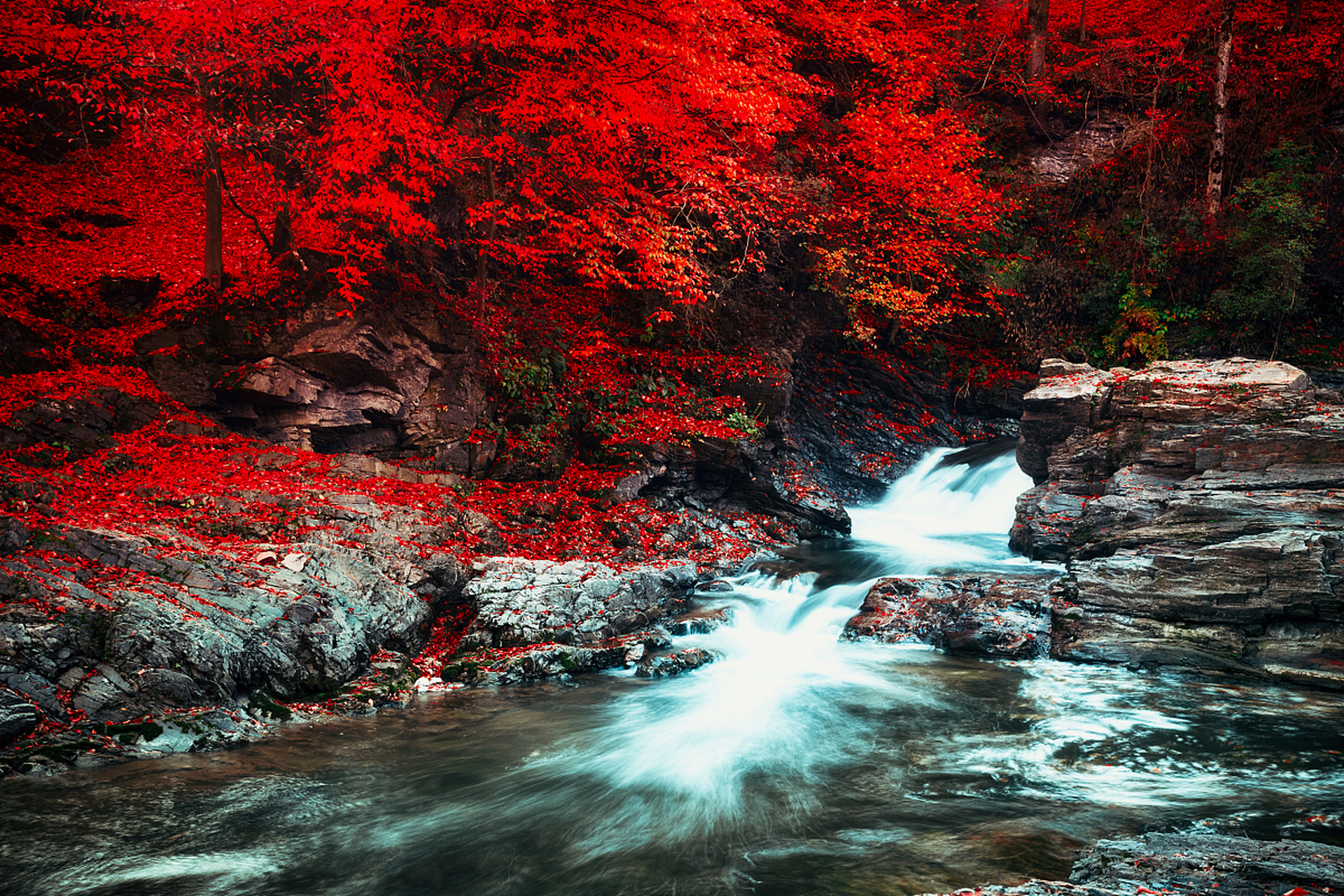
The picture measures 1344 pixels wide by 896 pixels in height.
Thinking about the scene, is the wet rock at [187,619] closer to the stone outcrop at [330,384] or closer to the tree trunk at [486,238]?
the stone outcrop at [330,384]

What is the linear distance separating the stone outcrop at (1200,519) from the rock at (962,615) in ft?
1.05

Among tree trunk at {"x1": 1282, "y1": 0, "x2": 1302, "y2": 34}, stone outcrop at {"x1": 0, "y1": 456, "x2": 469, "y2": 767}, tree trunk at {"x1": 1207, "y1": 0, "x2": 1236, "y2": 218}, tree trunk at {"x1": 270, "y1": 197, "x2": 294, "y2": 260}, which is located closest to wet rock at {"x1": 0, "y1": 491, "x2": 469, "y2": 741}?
stone outcrop at {"x1": 0, "y1": 456, "x2": 469, "y2": 767}

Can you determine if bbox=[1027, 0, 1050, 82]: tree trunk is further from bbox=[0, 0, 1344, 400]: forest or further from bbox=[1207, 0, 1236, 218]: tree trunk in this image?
bbox=[1207, 0, 1236, 218]: tree trunk

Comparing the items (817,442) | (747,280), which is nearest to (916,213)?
(747,280)

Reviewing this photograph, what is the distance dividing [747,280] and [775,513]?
17.2 ft

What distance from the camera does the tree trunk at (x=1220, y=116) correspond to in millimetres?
15258

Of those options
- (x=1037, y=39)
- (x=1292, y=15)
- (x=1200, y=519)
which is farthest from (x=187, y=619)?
(x=1292, y=15)

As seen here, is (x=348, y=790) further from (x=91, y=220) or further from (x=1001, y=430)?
(x=1001, y=430)

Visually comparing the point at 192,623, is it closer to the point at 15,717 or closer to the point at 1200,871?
the point at 15,717

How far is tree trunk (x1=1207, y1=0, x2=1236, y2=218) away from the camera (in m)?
15.3

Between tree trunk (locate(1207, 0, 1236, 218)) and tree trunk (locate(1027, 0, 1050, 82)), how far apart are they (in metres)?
3.62

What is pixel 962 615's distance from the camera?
9141mm

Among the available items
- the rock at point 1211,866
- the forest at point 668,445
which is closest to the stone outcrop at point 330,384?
the forest at point 668,445

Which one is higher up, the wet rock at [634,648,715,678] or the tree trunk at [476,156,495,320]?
the tree trunk at [476,156,495,320]
